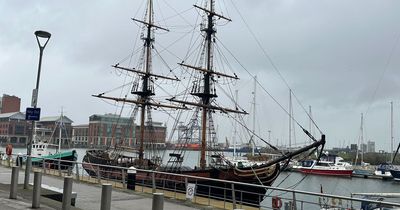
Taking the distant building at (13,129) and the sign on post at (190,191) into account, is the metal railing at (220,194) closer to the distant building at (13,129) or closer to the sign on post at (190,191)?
the sign on post at (190,191)

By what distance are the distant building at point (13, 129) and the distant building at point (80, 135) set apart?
593 inches

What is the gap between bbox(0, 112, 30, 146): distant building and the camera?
447 ft

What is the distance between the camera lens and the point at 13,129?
139250 millimetres

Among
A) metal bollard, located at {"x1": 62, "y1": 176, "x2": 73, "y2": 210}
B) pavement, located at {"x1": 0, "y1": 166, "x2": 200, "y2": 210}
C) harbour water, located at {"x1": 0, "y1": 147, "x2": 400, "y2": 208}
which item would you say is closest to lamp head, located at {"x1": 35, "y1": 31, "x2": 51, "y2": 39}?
pavement, located at {"x1": 0, "y1": 166, "x2": 200, "y2": 210}

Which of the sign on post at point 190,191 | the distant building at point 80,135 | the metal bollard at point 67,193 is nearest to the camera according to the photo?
the metal bollard at point 67,193

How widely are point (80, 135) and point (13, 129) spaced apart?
87.8 feet

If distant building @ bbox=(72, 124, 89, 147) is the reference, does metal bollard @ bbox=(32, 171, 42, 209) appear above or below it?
below

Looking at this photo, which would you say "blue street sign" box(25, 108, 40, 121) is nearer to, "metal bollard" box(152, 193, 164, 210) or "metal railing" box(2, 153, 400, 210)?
"metal railing" box(2, 153, 400, 210)

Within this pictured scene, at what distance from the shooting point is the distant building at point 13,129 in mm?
136125

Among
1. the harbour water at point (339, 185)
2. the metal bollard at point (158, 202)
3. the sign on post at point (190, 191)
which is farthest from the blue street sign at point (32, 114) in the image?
the harbour water at point (339, 185)

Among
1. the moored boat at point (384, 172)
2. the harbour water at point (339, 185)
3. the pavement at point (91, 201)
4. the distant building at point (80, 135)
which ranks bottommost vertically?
the harbour water at point (339, 185)

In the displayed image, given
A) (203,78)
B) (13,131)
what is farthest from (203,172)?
(13,131)

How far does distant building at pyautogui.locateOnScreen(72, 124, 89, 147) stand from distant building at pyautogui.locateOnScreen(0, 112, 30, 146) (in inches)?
593

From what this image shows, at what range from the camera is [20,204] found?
10820mm
